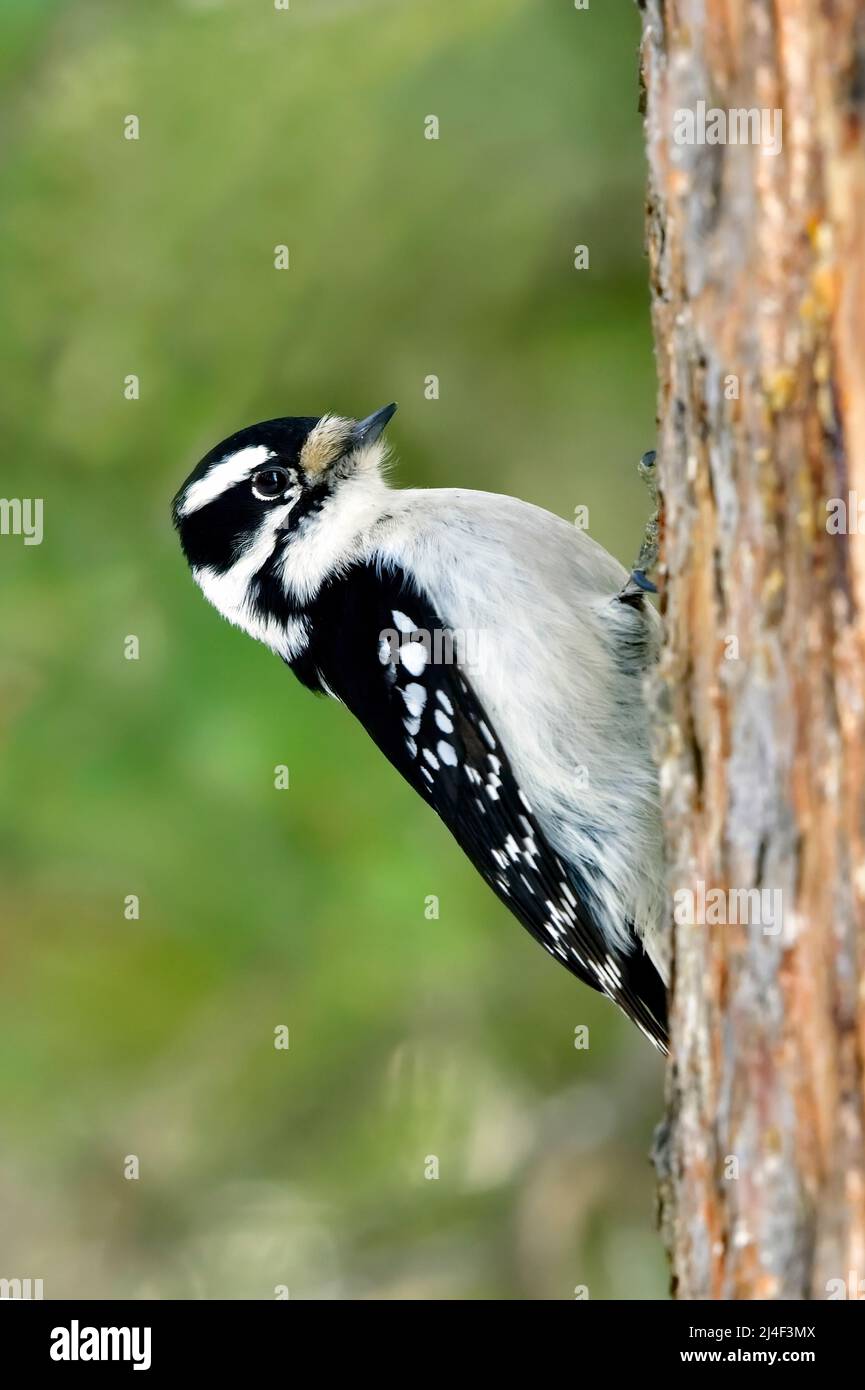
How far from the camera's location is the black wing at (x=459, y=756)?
12.3ft

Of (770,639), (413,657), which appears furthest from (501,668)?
(770,639)

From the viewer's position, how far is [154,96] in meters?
4.91

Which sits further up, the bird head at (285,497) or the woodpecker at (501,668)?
the bird head at (285,497)

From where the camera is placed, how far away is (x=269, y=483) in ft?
13.6

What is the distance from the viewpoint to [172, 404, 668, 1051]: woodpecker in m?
3.68

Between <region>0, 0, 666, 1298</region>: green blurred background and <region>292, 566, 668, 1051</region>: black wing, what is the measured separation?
1.10 m

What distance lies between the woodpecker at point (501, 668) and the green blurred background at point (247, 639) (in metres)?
1.05

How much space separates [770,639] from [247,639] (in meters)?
3.05

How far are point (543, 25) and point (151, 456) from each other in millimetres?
1919

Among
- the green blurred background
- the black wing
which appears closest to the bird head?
the black wing

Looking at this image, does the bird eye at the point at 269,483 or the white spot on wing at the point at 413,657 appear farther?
the bird eye at the point at 269,483

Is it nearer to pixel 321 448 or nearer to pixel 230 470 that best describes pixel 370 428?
pixel 321 448

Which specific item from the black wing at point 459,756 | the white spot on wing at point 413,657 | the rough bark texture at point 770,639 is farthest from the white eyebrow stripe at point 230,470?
the rough bark texture at point 770,639

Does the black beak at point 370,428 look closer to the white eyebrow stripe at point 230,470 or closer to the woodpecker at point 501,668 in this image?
the woodpecker at point 501,668
